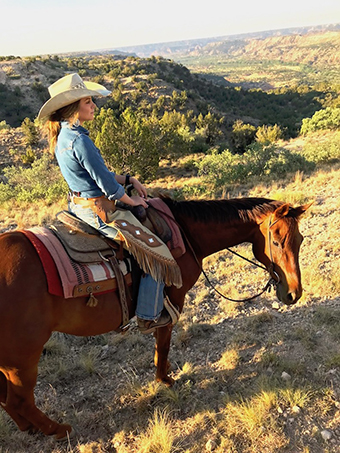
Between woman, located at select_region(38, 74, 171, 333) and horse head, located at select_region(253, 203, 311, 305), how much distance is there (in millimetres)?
1148

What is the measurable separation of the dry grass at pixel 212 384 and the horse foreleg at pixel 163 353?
10 cm

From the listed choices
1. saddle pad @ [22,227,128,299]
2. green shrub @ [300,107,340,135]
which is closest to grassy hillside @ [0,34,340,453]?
saddle pad @ [22,227,128,299]

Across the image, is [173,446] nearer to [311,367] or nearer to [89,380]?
[89,380]

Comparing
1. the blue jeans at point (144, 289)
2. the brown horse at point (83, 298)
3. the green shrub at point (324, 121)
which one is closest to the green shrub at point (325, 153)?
the green shrub at point (324, 121)

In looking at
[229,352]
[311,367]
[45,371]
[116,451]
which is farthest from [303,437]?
[45,371]

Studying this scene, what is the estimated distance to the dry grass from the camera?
106 inches

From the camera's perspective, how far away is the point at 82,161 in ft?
7.30

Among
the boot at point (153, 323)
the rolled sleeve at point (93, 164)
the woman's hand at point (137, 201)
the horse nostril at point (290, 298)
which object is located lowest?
the boot at point (153, 323)

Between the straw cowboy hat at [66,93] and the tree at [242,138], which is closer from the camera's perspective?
the straw cowboy hat at [66,93]

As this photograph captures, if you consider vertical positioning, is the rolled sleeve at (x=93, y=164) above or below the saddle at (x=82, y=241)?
above

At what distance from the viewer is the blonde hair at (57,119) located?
2.30m

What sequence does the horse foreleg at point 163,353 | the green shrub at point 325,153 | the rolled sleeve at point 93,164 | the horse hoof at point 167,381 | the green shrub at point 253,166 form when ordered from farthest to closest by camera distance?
the green shrub at point 325,153, the green shrub at point 253,166, the horse hoof at point 167,381, the horse foreleg at point 163,353, the rolled sleeve at point 93,164

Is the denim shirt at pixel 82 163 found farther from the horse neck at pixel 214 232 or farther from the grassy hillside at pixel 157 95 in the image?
the grassy hillside at pixel 157 95

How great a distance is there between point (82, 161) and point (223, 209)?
1553 millimetres
